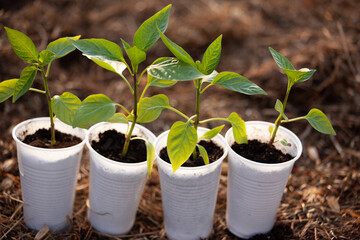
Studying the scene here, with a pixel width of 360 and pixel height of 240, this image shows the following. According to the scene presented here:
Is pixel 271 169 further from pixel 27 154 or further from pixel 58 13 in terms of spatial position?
pixel 58 13

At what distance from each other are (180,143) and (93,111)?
0.29m

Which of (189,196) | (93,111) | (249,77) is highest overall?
(93,111)

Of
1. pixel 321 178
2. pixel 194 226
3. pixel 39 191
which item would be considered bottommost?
pixel 321 178

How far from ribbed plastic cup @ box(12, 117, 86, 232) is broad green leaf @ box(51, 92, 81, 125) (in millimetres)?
127

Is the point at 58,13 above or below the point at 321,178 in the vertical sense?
Result: above

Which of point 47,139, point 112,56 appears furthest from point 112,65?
point 47,139

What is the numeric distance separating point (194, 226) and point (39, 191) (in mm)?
593

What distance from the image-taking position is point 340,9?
317cm

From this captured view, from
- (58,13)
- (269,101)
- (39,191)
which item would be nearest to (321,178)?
(269,101)

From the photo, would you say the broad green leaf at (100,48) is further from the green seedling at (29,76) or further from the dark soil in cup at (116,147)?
the dark soil in cup at (116,147)

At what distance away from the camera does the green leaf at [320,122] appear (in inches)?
52.1

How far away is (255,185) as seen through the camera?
1426mm

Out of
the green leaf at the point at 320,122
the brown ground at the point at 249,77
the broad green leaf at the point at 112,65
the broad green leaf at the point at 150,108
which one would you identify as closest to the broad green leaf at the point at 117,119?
Answer: the broad green leaf at the point at 150,108

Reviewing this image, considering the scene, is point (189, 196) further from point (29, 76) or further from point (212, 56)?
point (29, 76)
